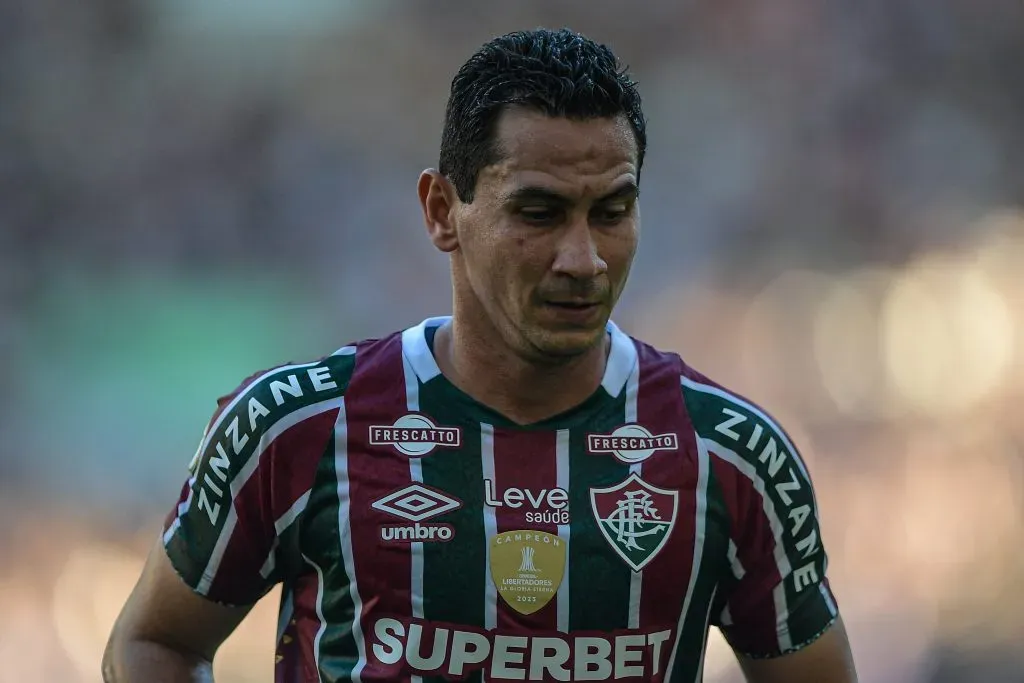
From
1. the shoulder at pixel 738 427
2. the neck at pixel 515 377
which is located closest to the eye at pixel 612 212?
the neck at pixel 515 377

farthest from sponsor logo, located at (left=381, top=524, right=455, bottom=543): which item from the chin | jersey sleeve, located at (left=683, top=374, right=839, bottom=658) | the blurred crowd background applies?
the blurred crowd background

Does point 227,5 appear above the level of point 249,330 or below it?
above

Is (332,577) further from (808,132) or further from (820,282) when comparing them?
(808,132)

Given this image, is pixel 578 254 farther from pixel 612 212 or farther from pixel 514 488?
pixel 514 488

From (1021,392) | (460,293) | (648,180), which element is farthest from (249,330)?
(460,293)

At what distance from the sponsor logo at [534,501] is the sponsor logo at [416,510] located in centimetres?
6

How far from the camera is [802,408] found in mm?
6047

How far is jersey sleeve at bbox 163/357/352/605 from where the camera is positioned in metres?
2.20

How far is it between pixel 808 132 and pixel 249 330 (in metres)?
2.93

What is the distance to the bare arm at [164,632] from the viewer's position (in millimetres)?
2230

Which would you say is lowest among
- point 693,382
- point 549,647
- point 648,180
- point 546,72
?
point 549,647

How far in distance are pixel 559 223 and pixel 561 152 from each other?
4.4 inches

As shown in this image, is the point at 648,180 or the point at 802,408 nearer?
the point at 802,408

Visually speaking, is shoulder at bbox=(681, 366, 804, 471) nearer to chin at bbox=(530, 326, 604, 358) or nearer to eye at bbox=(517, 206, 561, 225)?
chin at bbox=(530, 326, 604, 358)
